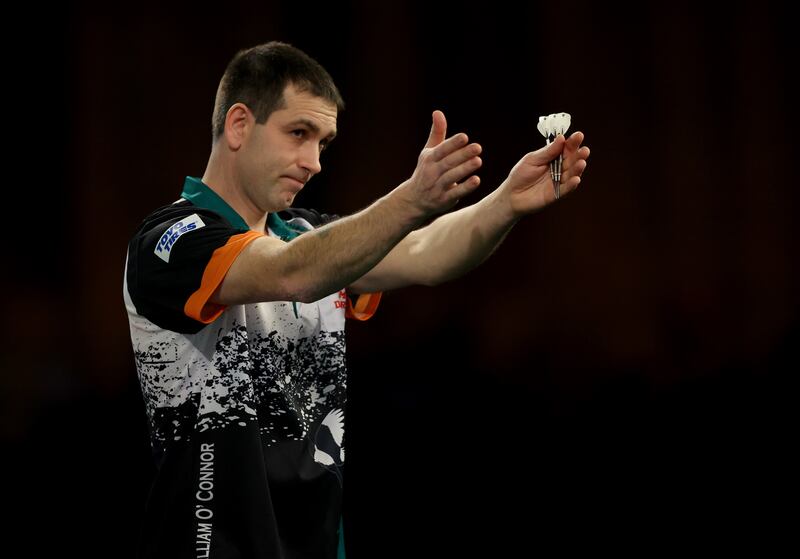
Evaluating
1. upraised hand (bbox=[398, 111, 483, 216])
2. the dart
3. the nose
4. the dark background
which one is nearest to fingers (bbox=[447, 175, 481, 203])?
upraised hand (bbox=[398, 111, 483, 216])

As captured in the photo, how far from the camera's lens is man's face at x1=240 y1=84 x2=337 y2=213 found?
151cm

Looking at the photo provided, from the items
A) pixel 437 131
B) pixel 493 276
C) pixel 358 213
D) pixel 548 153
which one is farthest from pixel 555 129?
pixel 493 276

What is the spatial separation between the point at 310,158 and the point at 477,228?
31cm

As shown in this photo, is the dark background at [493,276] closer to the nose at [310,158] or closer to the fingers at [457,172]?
the nose at [310,158]

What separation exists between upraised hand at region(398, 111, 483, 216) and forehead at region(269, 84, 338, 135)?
444 millimetres

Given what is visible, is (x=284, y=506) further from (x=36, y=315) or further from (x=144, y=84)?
(x=144, y=84)

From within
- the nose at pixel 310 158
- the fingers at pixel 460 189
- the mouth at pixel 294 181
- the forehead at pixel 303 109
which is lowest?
the fingers at pixel 460 189

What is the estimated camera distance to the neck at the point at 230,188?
1539 mm

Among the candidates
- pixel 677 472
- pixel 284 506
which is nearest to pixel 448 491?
pixel 677 472

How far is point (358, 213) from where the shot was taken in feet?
3.98

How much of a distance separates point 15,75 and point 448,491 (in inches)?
68.1

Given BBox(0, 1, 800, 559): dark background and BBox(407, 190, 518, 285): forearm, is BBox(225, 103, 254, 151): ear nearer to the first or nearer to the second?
BBox(407, 190, 518, 285): forearm

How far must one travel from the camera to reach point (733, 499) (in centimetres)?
253

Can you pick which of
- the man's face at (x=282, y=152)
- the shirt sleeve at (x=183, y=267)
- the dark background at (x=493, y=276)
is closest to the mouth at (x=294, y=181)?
the man's face at (x=282, y=152)
